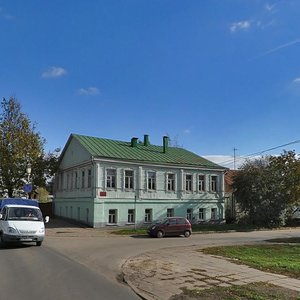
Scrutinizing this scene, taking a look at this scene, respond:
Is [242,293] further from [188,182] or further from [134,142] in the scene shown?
[134,142]

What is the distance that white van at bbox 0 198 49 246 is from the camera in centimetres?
1881

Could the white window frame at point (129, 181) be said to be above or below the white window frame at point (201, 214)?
above

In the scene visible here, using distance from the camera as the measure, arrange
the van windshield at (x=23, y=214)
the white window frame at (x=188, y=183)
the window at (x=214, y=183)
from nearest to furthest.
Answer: the van windshield at (x=23, y=214)
the white window frame at (x=188, y=183)
the window at (x=214, y=183)

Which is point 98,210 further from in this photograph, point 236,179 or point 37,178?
point 236,179

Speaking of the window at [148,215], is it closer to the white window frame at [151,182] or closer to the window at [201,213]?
the white window frame at [151,182]

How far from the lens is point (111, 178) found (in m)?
38.9

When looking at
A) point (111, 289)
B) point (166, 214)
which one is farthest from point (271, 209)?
point (111, 289)

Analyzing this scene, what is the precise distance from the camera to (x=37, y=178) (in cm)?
4647

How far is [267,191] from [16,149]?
85.0 ft

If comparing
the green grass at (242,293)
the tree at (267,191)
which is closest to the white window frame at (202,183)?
the tree at (267,191)

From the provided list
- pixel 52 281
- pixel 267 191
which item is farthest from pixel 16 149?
pixel 52 281

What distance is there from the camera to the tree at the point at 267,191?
1736 inches

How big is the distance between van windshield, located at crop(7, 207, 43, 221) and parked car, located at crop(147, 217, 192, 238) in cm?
1249

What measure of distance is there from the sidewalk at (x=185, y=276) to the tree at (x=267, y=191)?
2978 cm
